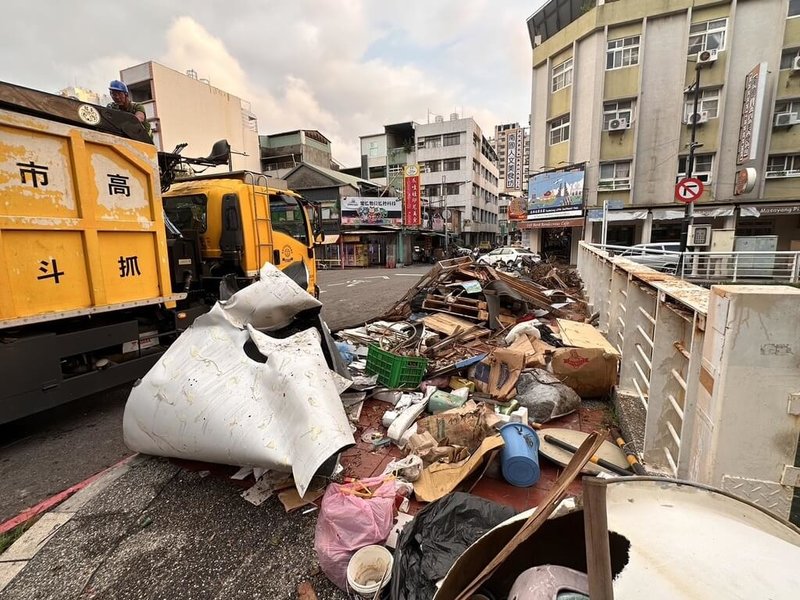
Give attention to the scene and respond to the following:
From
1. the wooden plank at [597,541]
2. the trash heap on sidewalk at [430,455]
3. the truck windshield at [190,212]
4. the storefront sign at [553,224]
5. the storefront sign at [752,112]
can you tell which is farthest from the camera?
the storefront sign at [553,224]

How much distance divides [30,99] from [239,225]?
2480 millimetres

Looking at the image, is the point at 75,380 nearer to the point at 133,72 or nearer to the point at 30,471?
the point at 30,471

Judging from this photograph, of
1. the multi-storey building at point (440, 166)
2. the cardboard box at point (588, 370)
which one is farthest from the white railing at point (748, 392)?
the multi-storey building at point (440, 166)

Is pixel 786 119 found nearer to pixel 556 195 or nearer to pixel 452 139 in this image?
pixel 556 195

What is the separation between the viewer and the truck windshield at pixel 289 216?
6.42 m

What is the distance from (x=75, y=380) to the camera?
3.79 metres

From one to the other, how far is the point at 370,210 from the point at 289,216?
829 inches

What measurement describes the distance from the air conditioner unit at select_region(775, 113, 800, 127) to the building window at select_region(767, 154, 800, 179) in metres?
1.45

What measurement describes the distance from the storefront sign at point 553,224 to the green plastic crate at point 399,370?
1909cm

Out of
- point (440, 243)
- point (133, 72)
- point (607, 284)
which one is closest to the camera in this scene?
point (607, 284)

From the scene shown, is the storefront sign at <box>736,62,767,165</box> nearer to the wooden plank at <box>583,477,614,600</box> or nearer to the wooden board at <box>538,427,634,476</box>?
the wooden board at <box>538,427,634,476</box>

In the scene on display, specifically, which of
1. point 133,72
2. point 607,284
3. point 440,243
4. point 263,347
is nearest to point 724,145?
point 607,284

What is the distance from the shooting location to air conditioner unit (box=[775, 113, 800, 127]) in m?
17.5

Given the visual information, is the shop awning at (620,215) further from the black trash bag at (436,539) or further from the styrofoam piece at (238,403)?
the black trash bag at (436,539)
